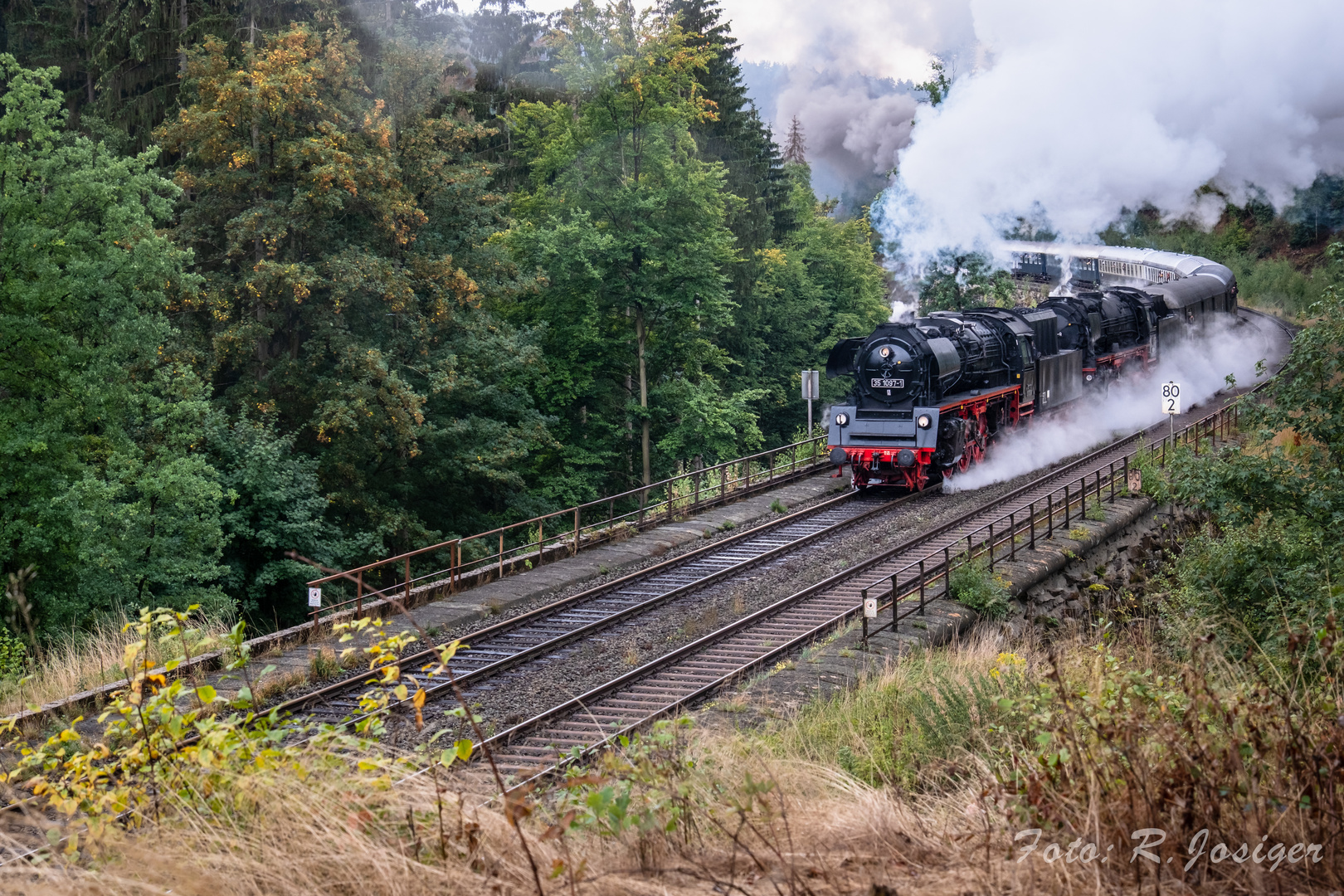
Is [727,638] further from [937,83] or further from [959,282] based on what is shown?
[937,83]

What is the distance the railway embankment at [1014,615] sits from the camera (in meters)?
11.5

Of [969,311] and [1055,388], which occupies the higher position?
[969,311]

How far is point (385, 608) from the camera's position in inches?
624

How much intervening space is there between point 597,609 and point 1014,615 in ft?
19.6

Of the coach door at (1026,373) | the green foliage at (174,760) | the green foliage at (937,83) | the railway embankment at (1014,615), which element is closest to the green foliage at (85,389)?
the railway embankment at (1014,615)

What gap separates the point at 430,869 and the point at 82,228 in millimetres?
17555

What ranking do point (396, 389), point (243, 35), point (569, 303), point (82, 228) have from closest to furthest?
point (82, 228) → point (396, 389) → point (243, 35) → point (569, 303)

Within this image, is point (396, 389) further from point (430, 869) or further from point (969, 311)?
point (430, 869)

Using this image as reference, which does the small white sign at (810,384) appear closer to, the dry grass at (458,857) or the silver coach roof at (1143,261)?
the silver coach roof at (1143,261)

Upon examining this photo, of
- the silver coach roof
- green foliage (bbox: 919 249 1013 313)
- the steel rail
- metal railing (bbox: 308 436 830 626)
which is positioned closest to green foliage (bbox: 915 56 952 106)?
the silver coach roof

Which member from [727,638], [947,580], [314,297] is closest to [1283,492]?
[947,580]

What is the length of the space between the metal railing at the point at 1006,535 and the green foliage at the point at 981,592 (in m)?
0.15

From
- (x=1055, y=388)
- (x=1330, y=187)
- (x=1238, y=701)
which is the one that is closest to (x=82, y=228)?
(x=1238, y=701)

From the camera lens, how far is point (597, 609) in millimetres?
15953
